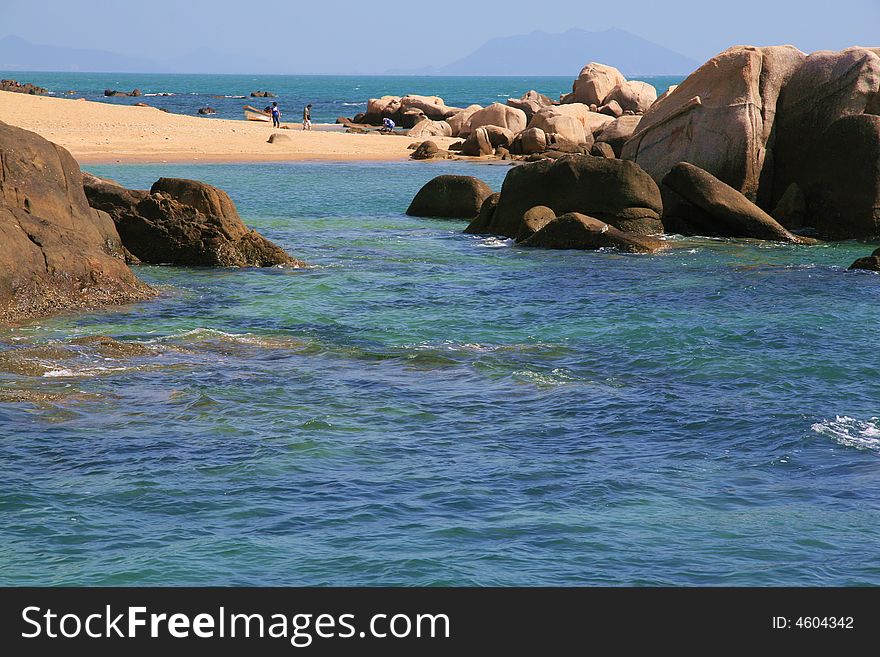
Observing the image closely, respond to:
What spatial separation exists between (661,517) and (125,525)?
3449 millimetres

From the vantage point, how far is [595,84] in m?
68.8

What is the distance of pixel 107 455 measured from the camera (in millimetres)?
8359

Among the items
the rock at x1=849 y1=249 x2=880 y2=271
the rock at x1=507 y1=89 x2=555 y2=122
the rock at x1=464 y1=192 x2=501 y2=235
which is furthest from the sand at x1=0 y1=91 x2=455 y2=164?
the rock at x1=849 y1=249 x2=880 y2=271

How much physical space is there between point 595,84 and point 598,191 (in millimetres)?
49509

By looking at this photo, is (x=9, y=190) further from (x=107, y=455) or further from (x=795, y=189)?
(x=795, y=189)

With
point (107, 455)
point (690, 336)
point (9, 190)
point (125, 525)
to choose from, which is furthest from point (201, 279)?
point (125, 525)

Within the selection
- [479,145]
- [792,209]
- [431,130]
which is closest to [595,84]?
[431,130]

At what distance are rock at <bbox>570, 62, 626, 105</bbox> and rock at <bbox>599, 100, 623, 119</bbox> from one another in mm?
5047

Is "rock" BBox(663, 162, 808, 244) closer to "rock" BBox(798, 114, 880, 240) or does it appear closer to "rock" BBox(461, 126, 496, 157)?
"rock" BBox(798, 114, 880, 240)

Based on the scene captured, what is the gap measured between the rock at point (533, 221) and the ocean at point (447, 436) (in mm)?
4268

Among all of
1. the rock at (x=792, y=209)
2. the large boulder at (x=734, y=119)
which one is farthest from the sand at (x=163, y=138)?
the rock at (x=792, y=209)

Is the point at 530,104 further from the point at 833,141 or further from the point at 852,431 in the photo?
the point at 852,431

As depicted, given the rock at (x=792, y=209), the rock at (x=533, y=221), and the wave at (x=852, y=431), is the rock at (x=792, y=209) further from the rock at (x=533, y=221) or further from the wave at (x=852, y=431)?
the wave at (x=852, y=431)

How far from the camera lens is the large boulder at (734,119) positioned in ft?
74.4
